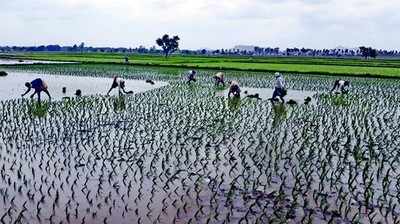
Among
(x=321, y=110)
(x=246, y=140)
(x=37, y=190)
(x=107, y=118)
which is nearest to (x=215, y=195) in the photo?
(x=37, y=190)

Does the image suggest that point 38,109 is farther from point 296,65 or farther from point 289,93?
point 296,65

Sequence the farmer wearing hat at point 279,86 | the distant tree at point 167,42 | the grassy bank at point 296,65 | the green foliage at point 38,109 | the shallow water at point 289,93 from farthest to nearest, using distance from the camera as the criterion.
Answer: the distant tree at point 167,42, the grassy bank at point 296,65, the shallow water at point 289,93, the farmer wearing hat at point 279,86, the green foliage at point 38,109

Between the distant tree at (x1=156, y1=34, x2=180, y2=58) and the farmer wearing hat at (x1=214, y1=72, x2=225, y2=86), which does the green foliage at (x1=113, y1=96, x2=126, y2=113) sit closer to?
the farmer wearing hat at (x1=214, y1=72, x2=225, y2=86)

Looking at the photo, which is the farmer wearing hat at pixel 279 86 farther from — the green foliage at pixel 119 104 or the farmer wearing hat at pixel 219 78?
the farmer wearing hat at pixel 219 78

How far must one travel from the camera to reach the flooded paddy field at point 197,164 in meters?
7.90

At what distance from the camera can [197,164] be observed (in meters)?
10.7

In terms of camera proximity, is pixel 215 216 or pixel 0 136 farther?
pixel 0 136

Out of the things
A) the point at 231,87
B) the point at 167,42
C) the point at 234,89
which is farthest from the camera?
A: the point at 167,42

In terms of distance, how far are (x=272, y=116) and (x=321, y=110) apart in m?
2.55

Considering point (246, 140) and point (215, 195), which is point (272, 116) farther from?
point (215, 195)

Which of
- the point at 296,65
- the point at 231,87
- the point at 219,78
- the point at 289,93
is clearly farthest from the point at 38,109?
the point at 296,65

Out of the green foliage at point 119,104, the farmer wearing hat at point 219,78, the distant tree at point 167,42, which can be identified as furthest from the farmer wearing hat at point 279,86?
the distant tree at point 167,42

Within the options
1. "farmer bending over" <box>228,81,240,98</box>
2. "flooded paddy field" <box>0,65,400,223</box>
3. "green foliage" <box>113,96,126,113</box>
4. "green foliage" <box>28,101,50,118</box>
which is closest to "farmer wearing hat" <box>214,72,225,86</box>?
"farmer bending over" <box>228,81,240,98</box>

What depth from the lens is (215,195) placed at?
8.64 m
